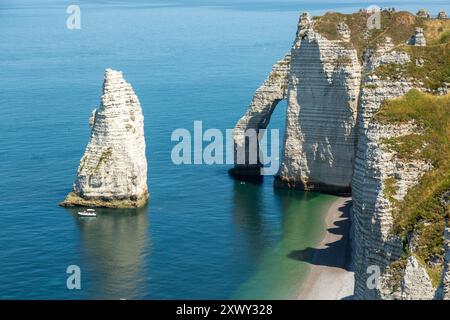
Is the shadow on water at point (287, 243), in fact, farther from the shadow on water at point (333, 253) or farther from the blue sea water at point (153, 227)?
the shadow on water at point (333, 253)

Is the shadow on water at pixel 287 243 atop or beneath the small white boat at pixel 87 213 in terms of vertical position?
beneath

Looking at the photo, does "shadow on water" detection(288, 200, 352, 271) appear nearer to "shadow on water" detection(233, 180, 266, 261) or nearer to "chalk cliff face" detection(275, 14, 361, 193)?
"shadow on water" detection(233, 180, 266, 261)

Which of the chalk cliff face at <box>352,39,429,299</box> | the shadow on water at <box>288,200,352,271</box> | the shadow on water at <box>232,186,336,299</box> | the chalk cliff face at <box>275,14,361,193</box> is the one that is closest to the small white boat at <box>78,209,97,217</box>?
the shadow on water at <box>232,186,336,299</box>

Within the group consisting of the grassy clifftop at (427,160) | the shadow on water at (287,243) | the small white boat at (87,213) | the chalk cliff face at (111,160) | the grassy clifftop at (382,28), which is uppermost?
the grassy clifftop at (382,28)

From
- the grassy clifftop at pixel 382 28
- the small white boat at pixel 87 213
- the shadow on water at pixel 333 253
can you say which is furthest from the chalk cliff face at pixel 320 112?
the small white boat at pixel 87 213

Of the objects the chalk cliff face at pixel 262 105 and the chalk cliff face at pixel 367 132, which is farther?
the chalk cliff face at pixel 262 105
